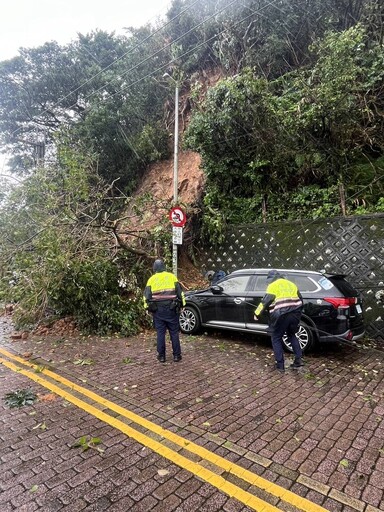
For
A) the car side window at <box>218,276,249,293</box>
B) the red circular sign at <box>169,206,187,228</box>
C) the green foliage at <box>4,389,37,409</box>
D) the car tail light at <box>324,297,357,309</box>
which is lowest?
the green foliage at <box>4,389,37,409</box>

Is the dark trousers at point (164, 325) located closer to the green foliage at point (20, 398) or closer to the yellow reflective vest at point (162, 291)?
the yellow reflective vest at point (162, 291)

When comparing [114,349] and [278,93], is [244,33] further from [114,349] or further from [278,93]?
[114,349]

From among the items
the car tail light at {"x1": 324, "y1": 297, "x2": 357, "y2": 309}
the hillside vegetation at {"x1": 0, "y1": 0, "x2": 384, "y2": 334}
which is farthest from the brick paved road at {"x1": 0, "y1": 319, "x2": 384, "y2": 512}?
the hillside vegetation at {"x1": 0, "y1": 0, "x2": 384, "y2": 334}

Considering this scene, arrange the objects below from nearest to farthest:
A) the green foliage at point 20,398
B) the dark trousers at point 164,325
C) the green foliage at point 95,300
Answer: the green foliage at point 20,398 → the dark trousers at point 164,325 → the green foliage at point 95,300

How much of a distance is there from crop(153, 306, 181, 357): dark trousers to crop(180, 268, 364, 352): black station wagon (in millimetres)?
1715

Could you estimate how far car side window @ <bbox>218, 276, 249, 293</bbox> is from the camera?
23.0 feet

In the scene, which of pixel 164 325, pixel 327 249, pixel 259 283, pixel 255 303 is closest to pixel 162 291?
pixel 164 325

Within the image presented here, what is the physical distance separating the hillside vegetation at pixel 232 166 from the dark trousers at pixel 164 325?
81.4 inches

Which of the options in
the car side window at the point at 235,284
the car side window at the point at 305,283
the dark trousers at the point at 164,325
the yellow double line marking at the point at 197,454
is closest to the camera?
the yellow double line marking at the point at 197,454

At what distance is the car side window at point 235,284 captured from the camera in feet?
23.0

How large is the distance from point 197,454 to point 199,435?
327 millimetres

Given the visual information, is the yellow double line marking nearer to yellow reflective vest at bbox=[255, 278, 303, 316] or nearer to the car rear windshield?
yellow reflective vest at bbox=[255, 278, 303, 316]

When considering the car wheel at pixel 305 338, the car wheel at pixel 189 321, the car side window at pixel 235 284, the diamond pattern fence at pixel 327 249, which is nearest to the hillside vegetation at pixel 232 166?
the diamond pattern fence at pixel 327 249

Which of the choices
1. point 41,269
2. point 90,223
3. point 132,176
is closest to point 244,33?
point 132,176
